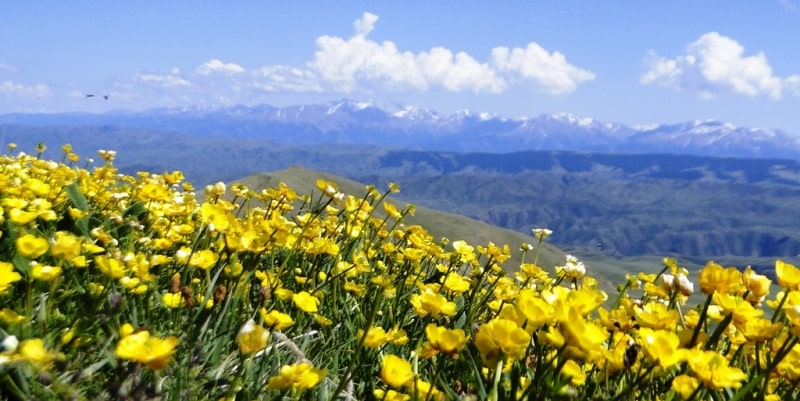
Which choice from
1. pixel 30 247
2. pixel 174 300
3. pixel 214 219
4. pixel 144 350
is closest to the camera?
pixel 144 350

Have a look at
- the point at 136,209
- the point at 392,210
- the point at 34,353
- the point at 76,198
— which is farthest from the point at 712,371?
the point at 136,209

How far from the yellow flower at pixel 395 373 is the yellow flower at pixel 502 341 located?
0.25 m

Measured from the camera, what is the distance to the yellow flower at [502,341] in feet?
5.35

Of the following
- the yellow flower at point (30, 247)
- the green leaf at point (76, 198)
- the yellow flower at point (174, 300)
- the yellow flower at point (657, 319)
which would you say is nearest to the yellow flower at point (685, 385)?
the yellow flower at point (657, 319)

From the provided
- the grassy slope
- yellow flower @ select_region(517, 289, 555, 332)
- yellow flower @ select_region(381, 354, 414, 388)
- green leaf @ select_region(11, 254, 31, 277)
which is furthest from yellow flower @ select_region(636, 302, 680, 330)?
the grassy slope

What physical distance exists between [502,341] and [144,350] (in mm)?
909

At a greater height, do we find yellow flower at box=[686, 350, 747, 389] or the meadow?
yellow flower at box=[686, 350, 747, 389]

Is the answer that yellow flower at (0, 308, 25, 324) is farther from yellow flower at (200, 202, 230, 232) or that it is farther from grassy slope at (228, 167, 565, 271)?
grassy slope at (228, 167, 565, 271)

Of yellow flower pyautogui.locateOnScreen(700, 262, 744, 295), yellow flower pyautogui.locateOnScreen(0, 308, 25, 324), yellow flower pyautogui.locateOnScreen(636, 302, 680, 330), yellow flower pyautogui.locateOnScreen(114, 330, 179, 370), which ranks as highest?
yellow flower pyautogui.locateOnScreen(700, 262, 744, 295)

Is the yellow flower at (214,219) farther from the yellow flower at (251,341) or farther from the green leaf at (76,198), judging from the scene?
the green leaf at (76,198)

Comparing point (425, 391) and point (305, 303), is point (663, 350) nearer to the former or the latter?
point (425, 391)

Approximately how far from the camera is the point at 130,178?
19.0 feet

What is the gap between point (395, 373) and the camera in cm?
178

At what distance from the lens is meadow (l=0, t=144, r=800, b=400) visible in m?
1.62
